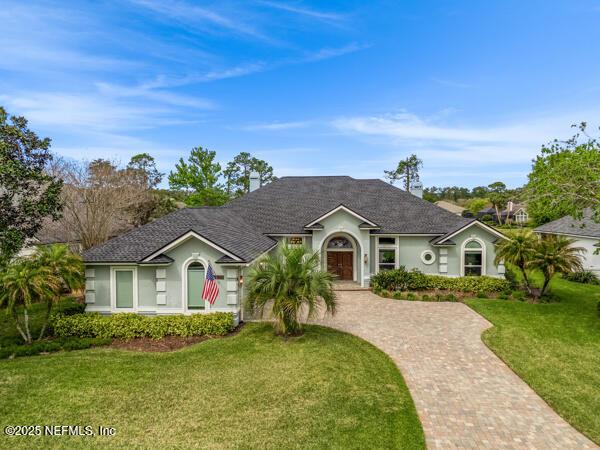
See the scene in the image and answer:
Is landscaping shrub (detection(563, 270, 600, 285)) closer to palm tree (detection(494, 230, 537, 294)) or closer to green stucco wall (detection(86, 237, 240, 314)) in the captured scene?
palm tree (detection(494, 230, 537, 294))

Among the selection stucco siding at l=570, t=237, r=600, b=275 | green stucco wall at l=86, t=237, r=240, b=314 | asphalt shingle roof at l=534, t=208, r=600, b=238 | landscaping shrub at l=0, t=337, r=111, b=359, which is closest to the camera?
landscaping shrub at l=0, t=337, r=111, b=359

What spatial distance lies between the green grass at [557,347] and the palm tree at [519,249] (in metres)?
2.34

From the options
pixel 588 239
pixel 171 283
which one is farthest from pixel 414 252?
pixel 171 283

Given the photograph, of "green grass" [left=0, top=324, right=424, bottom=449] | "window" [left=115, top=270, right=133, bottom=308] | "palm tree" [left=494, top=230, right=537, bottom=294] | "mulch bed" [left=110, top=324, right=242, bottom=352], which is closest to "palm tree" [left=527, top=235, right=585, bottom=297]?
"palm tree" [left=494, top=230, right=537, bottom=294]

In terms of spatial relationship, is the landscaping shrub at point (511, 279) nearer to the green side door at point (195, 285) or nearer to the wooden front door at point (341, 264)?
the wooden front door at point (341, 264)

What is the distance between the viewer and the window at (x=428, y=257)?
20734 mm

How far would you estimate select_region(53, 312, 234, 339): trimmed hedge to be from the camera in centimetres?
1232

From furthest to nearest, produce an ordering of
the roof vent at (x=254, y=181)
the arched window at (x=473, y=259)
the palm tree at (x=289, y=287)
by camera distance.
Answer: the roof vent at (x=254, y=181), the arched window at (x=473, y=259), the palm tree at (x=289, y=287)

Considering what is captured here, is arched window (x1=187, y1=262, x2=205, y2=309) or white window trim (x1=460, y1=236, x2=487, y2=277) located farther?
white window trim (x1=460, y1=236, x2=487, y2=277)

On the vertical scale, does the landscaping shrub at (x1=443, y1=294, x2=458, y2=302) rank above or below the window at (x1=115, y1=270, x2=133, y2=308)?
below

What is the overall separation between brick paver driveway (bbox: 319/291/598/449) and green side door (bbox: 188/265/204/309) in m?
5.72

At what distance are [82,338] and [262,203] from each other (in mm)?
15855

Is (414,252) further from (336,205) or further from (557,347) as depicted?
(557,347)

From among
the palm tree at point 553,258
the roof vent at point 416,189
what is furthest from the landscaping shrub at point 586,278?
the roof vent at point 416,189
